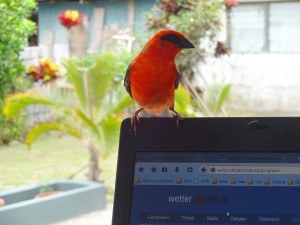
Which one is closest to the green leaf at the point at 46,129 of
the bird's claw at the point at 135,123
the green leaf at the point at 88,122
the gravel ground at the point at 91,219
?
the green leaf at the point at 88,122

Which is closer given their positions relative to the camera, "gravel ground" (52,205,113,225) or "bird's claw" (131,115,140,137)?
"bird's claw" (131,115,140,137)

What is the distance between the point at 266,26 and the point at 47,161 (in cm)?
97

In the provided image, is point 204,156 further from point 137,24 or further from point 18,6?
point 137,24

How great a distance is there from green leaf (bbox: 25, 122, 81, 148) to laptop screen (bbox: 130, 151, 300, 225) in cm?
138

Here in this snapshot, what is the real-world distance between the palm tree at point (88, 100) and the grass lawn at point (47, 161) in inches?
3.0

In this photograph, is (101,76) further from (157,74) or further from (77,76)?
(157,74)

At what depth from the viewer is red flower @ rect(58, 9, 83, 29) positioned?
1.88 meters

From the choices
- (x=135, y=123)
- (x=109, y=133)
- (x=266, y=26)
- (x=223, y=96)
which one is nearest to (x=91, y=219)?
(x=109, y=133)

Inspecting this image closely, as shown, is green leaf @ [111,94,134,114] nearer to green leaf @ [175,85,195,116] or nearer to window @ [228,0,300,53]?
green leaf @ [175,85,195,116]

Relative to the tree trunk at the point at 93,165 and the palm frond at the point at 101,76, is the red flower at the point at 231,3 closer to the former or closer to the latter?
the palm frond at the point at 101,76

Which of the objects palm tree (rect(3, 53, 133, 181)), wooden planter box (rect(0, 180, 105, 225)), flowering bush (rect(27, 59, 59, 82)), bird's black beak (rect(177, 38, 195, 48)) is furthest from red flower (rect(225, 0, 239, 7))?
bird's black beak (rect(177, 38, 195, 48))

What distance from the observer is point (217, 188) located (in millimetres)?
604

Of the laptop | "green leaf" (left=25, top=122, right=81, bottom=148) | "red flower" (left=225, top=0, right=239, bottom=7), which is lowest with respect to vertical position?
"green leaf" (left=25, top=122, right=81, bottom=148)

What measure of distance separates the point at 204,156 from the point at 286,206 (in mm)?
98
